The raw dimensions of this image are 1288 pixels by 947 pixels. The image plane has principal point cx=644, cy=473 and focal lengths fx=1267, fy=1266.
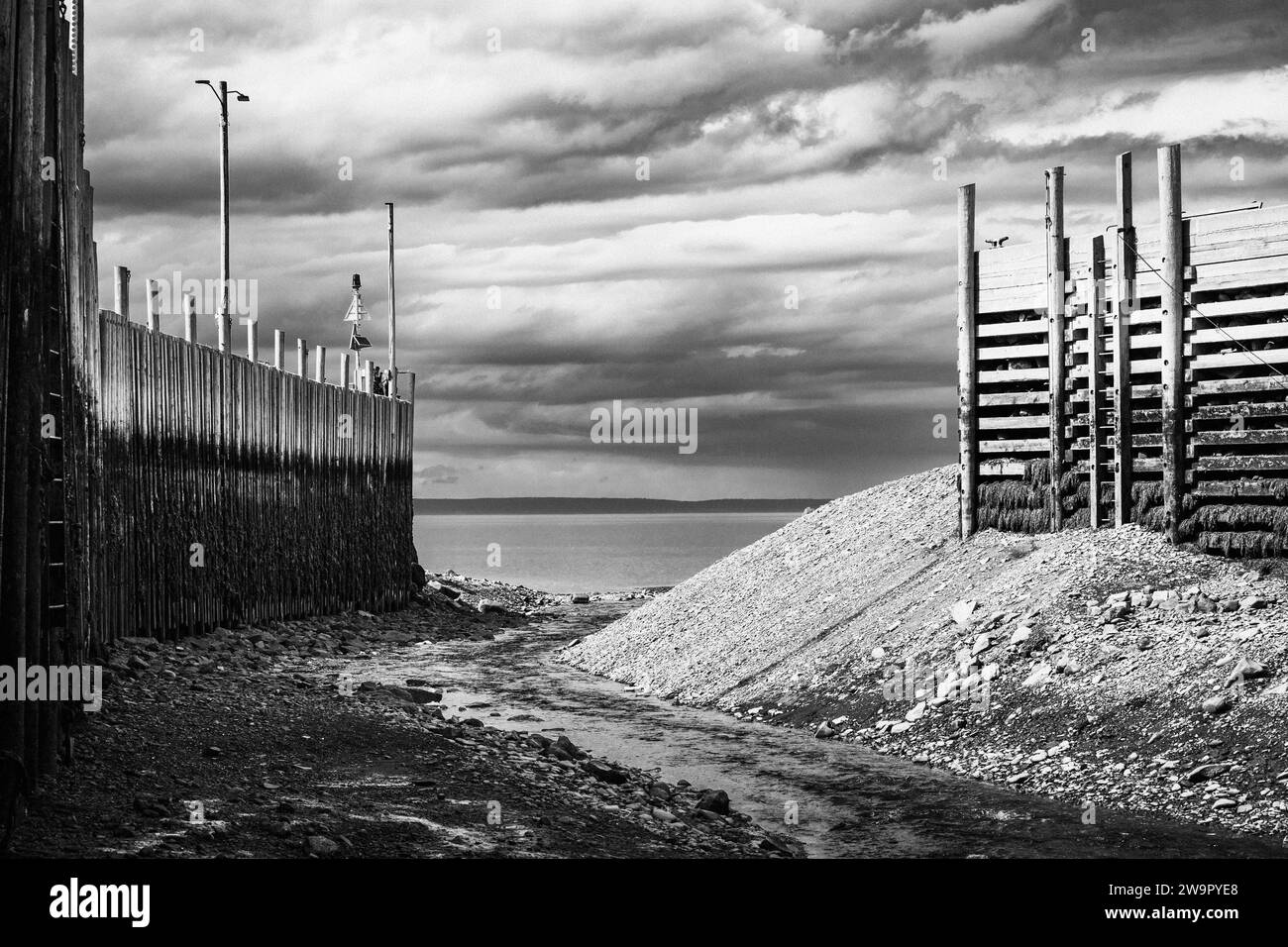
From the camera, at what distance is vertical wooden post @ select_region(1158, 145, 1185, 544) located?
55.9 feet

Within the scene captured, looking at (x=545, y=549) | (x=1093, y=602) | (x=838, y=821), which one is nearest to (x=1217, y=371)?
(x=1093, y=602)

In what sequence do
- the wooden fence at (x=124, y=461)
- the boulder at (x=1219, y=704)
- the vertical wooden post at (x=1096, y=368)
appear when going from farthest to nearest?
the vertical wooden post at (x=1096, y=368) → the boulder at (x=1219, y=704) → the wooden fence at (x=124, y=461)

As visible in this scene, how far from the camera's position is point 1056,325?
1919 centimetres

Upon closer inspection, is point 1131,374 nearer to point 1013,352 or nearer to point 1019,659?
point 1013,352

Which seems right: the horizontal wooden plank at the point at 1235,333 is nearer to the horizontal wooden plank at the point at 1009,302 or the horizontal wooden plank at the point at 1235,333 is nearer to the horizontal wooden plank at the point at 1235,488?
the horizontal wooden plank at the point at 1235,488

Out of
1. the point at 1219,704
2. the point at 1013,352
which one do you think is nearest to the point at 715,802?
the point at 1219,704

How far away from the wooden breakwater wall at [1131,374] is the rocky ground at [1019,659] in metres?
0.70

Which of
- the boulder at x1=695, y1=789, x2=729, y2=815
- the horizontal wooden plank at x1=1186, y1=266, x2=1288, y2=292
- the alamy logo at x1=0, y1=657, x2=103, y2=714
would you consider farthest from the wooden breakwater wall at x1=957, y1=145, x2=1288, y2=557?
the alamy logo at x1=0, y1=657, x2=103, y2=714

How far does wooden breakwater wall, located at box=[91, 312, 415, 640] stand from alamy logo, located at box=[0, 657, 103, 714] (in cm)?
379

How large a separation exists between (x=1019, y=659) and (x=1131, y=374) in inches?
217

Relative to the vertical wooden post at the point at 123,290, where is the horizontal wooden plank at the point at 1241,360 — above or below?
below

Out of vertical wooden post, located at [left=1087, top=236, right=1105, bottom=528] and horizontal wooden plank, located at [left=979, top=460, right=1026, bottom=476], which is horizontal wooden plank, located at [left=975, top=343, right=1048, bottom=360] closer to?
vertical wooden post, located at [left=1087, top=236, right=1105, bottom=528]

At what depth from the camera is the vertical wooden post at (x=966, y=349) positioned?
20609mm
